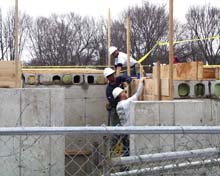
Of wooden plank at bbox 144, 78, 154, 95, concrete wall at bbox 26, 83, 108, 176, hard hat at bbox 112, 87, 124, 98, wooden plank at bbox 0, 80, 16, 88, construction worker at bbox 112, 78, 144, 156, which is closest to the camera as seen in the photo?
construction worker at bbox 112, 78, 144, 156

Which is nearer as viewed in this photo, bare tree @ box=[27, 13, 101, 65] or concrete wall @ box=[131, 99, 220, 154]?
concrete wall @ box=[131, 99, 220, 154]

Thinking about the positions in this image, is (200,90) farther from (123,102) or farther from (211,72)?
(123,102)

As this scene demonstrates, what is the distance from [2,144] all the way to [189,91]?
351 centimetres

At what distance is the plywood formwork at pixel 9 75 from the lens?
8492 millimetres

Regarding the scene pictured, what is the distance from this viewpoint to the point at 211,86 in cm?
847

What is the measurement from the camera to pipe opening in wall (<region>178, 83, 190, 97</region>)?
27.3 ft

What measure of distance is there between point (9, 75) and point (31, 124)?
5.53ft

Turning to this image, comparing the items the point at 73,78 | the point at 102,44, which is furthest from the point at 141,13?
the point at 73,78

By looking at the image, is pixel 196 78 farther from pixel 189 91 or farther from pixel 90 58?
pixel 90 58

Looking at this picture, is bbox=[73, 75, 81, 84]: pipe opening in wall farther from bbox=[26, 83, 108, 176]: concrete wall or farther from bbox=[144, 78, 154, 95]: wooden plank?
bbox=[144, 78, 154, 95]: wooden plank

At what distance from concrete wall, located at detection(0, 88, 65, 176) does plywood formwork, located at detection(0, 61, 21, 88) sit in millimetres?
1378

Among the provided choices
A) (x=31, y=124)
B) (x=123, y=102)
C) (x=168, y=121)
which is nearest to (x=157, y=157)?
(x=168, y=121)

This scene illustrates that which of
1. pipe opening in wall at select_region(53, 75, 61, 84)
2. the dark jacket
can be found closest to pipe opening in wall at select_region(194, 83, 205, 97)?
the dark jacket

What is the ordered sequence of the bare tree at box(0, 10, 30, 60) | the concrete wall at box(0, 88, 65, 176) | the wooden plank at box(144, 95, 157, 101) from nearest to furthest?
the concrete wall at box(0, 88, 65, 176), the wooden plank at box(144, 95, 157, 101), the bare tree at box(0, 10, 30, 60)
